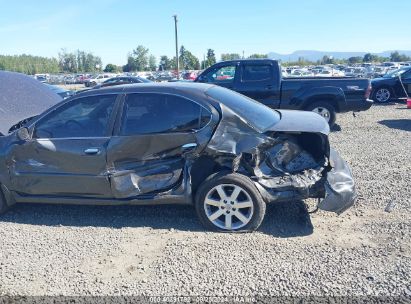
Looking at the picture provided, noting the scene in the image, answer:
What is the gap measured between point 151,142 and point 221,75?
6074 mm

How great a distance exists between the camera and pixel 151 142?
389 centimetres

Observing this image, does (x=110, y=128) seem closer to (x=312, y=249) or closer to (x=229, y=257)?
(x=229, y=257)

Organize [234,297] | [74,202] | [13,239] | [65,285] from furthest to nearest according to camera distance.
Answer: [74,202] < [13,239] < [65,285] < [234,297]

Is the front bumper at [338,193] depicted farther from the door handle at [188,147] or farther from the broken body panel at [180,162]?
the door handle at [188,147]

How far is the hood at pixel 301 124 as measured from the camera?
151 inches

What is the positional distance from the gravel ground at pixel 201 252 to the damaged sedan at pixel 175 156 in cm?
30

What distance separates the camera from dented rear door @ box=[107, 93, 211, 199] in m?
3.86

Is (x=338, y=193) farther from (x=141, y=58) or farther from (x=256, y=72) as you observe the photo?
(x=141, y=58)

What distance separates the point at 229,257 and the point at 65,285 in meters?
1.46

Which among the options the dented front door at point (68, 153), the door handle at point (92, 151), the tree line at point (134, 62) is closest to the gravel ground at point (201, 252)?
the dented front door at point (68, 153)

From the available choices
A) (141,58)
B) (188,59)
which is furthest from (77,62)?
(188,59)

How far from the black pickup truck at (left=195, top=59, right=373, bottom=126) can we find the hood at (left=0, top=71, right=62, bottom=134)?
4.92 meters

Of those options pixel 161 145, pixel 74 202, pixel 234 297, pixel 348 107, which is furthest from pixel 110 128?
pixel 348 107

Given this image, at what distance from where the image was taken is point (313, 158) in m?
4.10
